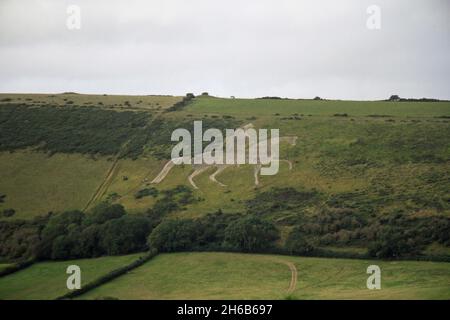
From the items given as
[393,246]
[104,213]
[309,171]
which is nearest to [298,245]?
[393,246]

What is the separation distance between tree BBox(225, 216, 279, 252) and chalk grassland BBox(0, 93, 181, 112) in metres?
51.1

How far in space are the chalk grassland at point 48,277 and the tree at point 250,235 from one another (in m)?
7.95

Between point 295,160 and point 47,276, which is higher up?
point 295,160

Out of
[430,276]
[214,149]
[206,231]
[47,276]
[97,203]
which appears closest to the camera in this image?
[430,276]

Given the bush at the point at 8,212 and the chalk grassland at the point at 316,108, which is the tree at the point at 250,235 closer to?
the bush at the point at 8,212

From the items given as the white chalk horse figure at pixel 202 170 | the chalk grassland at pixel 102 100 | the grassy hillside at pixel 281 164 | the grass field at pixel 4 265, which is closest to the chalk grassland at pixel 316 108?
the grassy hillside at pixel 281 164

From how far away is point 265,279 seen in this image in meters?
62.0

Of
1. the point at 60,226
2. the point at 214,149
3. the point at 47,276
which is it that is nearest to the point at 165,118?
the point at 214,149

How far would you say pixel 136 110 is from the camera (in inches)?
4791

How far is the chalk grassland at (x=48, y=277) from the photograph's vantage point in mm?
60750

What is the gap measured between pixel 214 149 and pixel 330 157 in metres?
14.5

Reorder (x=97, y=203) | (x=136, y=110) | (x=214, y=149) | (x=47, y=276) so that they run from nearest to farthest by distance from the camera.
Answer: (x=47, y=276) → (x=97, y=203) → (x=214, y=149) → (x=136, y=110)
